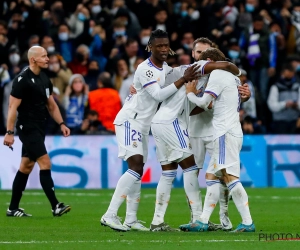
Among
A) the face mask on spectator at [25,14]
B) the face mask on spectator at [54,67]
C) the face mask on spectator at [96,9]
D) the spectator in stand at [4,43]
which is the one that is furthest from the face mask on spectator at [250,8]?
the spectator in stand at [4,43]

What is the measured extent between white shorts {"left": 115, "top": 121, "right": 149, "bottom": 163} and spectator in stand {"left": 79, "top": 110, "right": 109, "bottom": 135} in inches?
306

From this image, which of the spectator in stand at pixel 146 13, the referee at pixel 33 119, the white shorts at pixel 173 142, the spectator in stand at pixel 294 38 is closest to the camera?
the white shorts at pixel 173 142

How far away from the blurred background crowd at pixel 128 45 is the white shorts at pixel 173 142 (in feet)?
25.8

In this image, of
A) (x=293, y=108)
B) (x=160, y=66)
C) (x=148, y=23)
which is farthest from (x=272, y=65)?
(x=160, y=66)

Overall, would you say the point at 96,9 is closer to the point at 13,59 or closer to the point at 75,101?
the point at 13,59

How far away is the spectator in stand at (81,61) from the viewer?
65.5ft

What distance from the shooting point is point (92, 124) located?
1822 centimetres

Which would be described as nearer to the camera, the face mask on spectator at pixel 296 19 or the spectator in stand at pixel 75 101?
the spectator in stand at pixel 75 101

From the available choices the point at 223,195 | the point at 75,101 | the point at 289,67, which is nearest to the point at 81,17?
the point at 75,101

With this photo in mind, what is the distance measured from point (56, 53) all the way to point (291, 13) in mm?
6936

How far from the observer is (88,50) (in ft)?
66.9

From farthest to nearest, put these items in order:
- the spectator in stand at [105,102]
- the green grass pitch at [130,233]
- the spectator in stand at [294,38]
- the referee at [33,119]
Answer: the spectator in stand at [294,38]
the spectator in stand at [105,102]
the referee at [33,119]
the green grass pitch at [130,233]

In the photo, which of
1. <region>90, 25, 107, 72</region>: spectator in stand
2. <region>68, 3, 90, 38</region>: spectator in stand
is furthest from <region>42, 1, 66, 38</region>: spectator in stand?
<region>90, 25, 107, 72</region>: spectator in stand

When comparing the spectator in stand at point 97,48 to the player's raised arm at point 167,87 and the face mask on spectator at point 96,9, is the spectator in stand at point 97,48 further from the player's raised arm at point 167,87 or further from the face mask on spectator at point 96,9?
the player's raised arm at point 167,87
